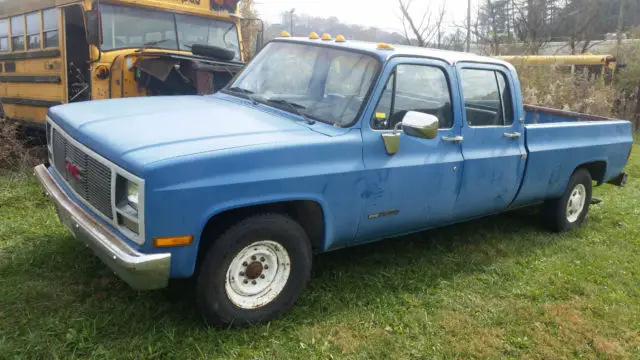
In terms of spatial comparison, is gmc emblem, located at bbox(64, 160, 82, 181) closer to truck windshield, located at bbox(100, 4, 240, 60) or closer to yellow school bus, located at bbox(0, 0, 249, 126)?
yellow school bus, located at bbox(0, 0, 249, 126)

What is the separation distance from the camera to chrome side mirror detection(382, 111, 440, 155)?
354 cm

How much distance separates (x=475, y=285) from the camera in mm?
4316

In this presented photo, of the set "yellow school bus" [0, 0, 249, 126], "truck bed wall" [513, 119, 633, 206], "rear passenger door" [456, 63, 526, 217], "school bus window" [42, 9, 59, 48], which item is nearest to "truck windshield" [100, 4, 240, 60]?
"yellow school bus" [0, 0, 249, 126]

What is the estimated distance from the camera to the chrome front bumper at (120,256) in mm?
2799

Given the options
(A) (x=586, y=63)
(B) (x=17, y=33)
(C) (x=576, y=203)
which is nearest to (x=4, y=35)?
(B) (x=17, y=33)

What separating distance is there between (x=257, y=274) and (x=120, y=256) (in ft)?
2.88

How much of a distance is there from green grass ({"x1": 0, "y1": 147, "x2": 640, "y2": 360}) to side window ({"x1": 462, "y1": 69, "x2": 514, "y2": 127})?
1.26 meters

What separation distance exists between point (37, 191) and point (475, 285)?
174 inches

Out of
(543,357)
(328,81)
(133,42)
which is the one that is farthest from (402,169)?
(133,42)

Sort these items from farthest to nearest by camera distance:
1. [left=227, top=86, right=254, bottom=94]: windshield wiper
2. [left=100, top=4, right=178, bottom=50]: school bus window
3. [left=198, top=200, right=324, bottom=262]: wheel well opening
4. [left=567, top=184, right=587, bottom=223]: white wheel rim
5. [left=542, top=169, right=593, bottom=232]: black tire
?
[left=100, top=4, right=178, bottom=50]: school bus window, [left=567, top=184, right=587, bottom=223]: white wheel rim, [left=542, top=169, right=593, bottom=232]: black tire, [left=227, top=86, right=254, bottom=94]: windshield wiper, [left=198, top=200, right=324, bottom=262]: wheel well opening

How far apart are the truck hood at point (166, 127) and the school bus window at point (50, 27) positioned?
3758 millimetres

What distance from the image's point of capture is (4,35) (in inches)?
337

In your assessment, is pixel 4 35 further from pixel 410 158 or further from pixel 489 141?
pixel 489 141

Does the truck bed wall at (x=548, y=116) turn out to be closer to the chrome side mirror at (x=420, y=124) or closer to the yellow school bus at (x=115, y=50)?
the chrome side mirror at (x=420, y=124)
